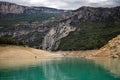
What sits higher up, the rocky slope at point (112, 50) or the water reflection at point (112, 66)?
the water reflection at point (112, 66)

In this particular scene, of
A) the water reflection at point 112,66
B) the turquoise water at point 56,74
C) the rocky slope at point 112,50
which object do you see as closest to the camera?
the turquoise water at point 56,74

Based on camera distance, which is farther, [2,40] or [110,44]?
[110,44]

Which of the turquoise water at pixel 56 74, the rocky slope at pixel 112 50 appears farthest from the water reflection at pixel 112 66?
the rocky slope at pixel 112 50

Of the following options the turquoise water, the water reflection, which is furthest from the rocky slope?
the turquoise water

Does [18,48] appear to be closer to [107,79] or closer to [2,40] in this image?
[2,40]

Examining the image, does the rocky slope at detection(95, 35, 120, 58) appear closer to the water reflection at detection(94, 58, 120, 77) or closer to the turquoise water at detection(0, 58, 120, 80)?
the water reflection at detection(94, 58, 120, 77)

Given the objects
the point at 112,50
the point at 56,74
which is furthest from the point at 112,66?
the point at 112,50

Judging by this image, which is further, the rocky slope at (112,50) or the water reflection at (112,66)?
the rocky slope at (112,50)

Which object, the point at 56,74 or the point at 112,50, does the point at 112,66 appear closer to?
the point at 56,74

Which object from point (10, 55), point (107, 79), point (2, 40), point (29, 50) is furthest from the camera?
point (29, 50)

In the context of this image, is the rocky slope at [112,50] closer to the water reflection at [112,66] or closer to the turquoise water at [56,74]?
the water reflection at [112,66]

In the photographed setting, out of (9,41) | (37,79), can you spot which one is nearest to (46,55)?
(9,41)
